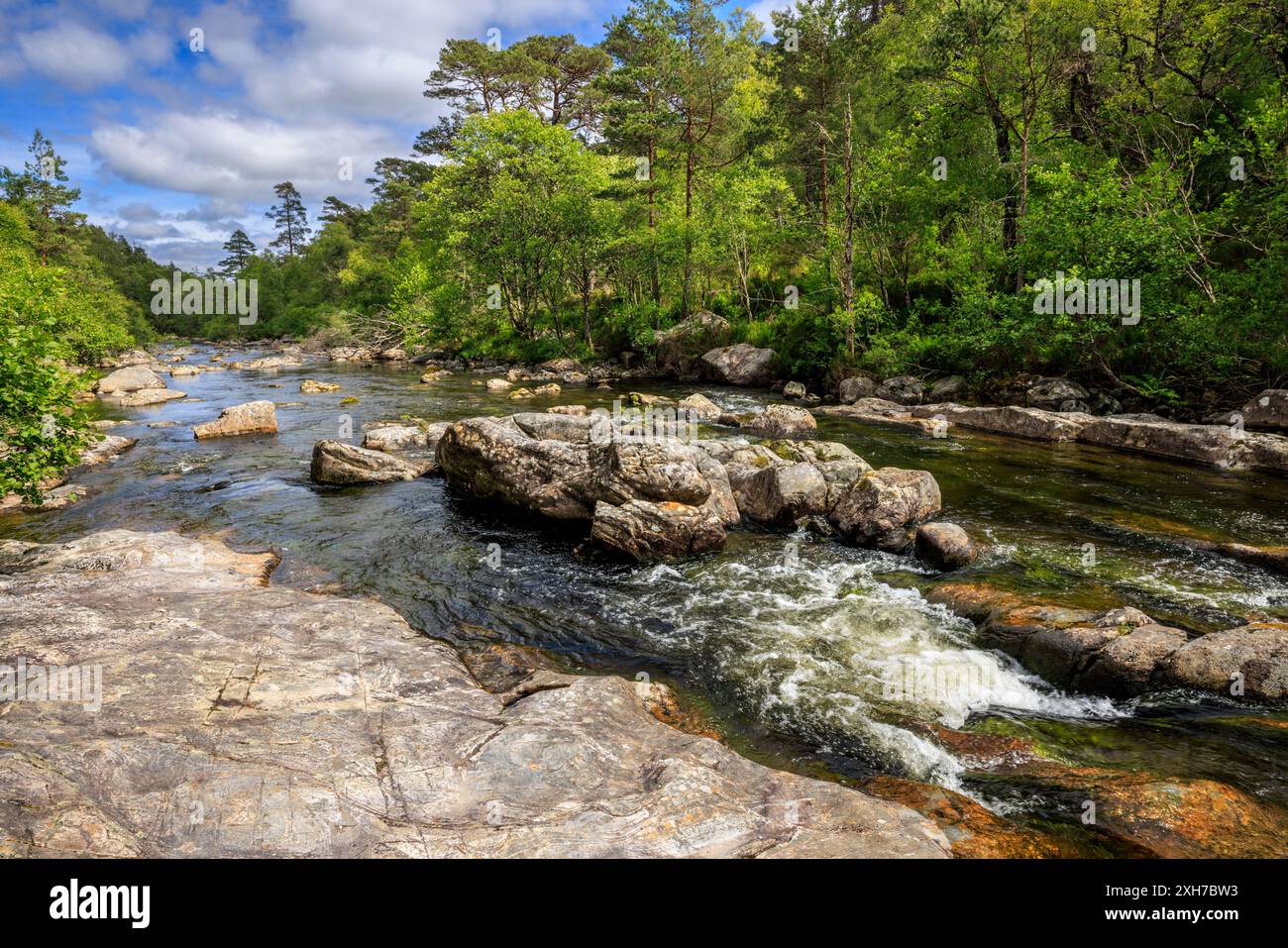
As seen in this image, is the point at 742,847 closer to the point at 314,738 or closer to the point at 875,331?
the point at 314,738

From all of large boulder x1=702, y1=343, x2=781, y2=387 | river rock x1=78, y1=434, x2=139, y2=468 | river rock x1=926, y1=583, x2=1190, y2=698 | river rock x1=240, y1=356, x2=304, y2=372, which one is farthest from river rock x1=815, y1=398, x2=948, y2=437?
river rock x1=240, y1=356, x2=304, y2=372

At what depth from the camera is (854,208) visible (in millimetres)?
31891

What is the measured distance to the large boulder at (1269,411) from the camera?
60.4 feet

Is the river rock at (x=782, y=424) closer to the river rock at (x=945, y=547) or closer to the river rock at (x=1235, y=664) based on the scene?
the river rock at (x=945, y=547)

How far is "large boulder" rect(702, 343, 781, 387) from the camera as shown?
34.7m

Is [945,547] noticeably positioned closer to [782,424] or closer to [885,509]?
[885,509]

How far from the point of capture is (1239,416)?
19062 millimetres

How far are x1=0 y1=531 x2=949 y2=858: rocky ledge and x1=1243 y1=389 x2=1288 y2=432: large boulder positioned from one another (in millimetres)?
22596

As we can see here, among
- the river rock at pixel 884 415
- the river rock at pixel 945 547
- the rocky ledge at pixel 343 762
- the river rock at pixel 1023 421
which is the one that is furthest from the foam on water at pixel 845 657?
the river rock at pixel 1023 421

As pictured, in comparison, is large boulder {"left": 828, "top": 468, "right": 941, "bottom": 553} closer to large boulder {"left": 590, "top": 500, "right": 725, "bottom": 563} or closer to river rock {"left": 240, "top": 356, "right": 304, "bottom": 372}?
large boulder {"left": 590, "top": 500, "right": 725, "bottom": 563}

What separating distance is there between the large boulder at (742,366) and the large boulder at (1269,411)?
19.7 m

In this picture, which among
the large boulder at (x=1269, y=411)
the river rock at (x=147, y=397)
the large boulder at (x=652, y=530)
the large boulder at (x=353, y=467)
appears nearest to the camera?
the large boulder at (x=652, y=530)

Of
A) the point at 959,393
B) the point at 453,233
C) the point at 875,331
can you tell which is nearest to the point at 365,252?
the point at 453,233
